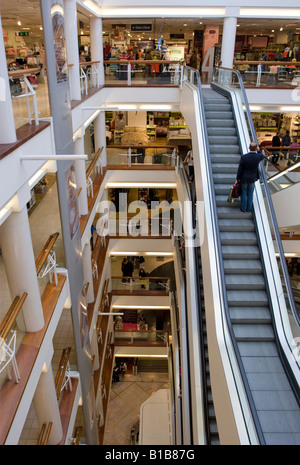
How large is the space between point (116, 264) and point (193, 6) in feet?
30.7

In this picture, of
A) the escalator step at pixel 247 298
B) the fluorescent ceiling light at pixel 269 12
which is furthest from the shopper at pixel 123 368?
the fluorescent ceiling light at pixel 269 12

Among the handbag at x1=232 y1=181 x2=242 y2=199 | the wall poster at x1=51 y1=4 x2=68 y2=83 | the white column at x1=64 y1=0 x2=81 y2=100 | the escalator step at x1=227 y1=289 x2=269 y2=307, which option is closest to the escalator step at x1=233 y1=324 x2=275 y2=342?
the escalator step at x1=227 y1=289 x2=269 y2=307

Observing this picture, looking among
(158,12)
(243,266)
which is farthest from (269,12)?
(243,266)

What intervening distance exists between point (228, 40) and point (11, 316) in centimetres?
1125

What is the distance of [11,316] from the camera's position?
4004 mm

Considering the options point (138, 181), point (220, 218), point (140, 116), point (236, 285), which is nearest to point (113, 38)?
point (140, 116)

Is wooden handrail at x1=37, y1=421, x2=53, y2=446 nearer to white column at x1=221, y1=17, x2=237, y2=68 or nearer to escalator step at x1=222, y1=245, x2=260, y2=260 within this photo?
escalator step at x1=222, y1=245, x2=260, y2=260

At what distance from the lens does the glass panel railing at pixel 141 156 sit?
12.6 metres

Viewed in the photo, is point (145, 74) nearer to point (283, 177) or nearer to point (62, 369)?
point (283, 177)

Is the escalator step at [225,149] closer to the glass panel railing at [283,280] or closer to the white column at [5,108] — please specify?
the glass panel railing at [283,280]

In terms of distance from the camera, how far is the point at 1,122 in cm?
377

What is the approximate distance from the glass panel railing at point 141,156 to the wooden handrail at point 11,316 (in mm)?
8778

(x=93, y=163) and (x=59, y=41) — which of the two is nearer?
(x=59, y=41)

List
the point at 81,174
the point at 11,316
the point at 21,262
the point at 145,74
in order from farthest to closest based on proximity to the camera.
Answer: the point at 145,74 < the point at 81,174 < the point at 21,262 < the point at 11,316
